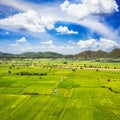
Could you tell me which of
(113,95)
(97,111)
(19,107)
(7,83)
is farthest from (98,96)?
(7,83)

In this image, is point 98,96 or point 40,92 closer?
point 98,96

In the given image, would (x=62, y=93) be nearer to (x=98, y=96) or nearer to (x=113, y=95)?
(x=98, y=96)

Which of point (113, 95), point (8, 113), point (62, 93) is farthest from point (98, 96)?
point (8, 113)

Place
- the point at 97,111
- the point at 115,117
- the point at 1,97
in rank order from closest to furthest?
the point at 115,117 → the point at 97,111 → the point at 1,97

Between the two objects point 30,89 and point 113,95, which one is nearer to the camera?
point 113,95

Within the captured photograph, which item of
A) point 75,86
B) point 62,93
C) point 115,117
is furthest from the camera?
point 75,86

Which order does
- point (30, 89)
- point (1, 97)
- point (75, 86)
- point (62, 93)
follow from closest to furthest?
1. point (1, 97)
2. point (62, 93)
3. point (30, 89)
4. point (75, 86)

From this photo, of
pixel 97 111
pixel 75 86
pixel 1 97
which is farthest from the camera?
pixel 75 86

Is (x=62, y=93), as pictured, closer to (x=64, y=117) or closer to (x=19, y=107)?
(x=19, y=107)
